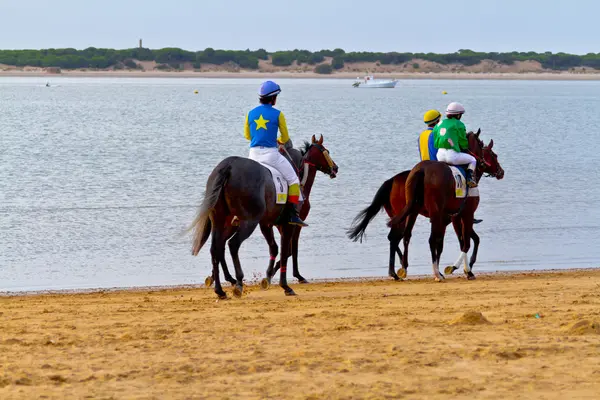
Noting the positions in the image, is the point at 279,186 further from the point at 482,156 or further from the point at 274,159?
the point at 482,156

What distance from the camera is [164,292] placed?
1404cm

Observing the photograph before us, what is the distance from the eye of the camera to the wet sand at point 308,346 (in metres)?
7.83

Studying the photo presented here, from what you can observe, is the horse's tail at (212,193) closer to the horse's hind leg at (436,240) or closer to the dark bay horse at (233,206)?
the dark bay horse at (233,206)

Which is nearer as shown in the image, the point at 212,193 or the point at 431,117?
the point at 212,193

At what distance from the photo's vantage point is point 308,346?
30.2ft

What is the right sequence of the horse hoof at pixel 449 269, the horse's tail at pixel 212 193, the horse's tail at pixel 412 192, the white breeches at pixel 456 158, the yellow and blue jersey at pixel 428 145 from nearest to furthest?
the horse's tail at pixel 212 193 → the horse's tail at pixel 412 192 → the white breeches at pixel 456 158 → the horse hoof at pixel 449 269 → the yellow and blue jersey at pixel 428 145

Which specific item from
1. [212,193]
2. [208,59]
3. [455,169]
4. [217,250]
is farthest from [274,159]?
[208,59]

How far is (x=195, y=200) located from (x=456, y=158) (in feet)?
37.5

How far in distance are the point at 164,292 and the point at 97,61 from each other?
6559 inches

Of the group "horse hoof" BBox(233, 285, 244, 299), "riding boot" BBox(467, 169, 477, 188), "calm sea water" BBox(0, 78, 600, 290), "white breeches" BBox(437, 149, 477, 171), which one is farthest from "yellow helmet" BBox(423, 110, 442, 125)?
"horse hoof" BBox(233, 285, 244, 299)

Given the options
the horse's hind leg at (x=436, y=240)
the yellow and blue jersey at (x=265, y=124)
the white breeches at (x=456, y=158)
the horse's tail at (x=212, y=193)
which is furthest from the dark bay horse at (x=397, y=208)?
the horse's tail at (x=212, y=193)

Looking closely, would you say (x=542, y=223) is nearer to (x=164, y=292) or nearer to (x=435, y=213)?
(x=435, y=213)

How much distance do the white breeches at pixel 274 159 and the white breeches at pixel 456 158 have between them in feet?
9.87

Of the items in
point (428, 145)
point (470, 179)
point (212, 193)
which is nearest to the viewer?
point (212, 193)
